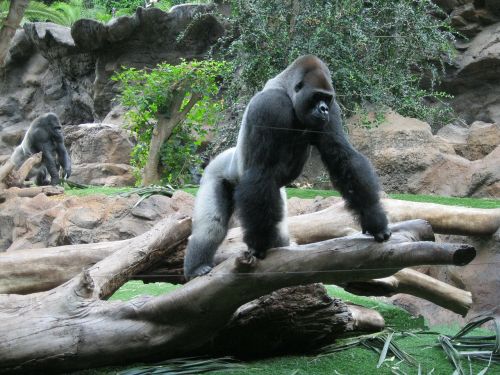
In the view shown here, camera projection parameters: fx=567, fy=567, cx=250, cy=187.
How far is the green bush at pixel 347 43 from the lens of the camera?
569 cm

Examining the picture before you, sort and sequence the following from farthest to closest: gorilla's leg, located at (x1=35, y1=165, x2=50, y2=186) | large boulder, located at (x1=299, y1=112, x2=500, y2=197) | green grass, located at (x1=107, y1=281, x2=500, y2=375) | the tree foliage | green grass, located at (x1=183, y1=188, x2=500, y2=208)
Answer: gorilla's leg, located at (x1=35, y1=165, x2=50, y2=186) < the tree foliage < large boulder, located at (x1=299, y1=112, x2=500, y2=197) < green grass, located at (x1=183, y1=188, x2=500, y2=208) < green grass, located at (x1=107, y1=281, x2=500, y2=375)

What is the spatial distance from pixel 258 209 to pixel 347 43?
12.8 ft

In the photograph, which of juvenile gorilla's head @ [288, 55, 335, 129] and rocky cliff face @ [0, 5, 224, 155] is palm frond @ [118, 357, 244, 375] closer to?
juvenile gorilla's head @ [288, 55, 335, 129]

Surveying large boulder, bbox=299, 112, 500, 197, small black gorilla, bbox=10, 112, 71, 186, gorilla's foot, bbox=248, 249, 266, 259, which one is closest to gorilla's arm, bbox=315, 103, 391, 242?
gorilla's foot, bbox=248, 249, 266, 259

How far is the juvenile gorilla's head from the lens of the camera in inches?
101

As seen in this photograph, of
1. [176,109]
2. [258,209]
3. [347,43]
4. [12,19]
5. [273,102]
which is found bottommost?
[176,109]

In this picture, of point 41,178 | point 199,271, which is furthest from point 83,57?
point 199,271

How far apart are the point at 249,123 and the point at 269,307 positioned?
0.94 m

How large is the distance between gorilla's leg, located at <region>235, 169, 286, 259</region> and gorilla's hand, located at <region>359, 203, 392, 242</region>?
0.39 m

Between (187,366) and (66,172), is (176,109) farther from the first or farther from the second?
(187,366)

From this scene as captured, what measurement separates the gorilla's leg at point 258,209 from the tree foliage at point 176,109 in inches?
227

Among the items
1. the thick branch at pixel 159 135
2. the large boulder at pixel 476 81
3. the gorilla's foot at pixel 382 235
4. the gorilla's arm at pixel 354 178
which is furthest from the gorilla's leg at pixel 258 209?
the large boulder at pixel 476 81

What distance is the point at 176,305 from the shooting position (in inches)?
102

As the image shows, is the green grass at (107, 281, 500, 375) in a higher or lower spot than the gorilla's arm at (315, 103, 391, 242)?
lower
